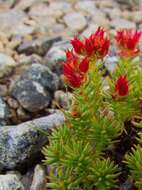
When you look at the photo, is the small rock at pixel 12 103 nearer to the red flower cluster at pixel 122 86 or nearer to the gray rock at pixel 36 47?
the gray rock at pixel 36 47

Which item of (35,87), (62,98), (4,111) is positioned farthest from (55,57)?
(4,111)

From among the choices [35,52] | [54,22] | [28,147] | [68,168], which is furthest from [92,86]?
[54,22]

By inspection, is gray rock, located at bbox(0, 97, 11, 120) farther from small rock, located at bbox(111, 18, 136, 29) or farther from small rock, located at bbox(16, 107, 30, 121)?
small rock, located at bbox(111, 18, 136, 29)

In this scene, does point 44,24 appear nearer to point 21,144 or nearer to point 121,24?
point 121,24

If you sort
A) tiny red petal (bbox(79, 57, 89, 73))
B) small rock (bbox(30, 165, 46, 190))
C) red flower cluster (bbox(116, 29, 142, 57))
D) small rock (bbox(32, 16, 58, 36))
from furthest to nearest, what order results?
small rock (bbox(32, 16, 58, 36))
small rock (bbox(30, 165, 46, 190))
red flower cluster (bbox(116, 29, 142, 57))
tiny red petal (bbox(79, 57, 89, 73))

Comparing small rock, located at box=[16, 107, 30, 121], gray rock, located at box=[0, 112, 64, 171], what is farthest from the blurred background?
gray rock, located at box=[0, 112, 64, 171]
